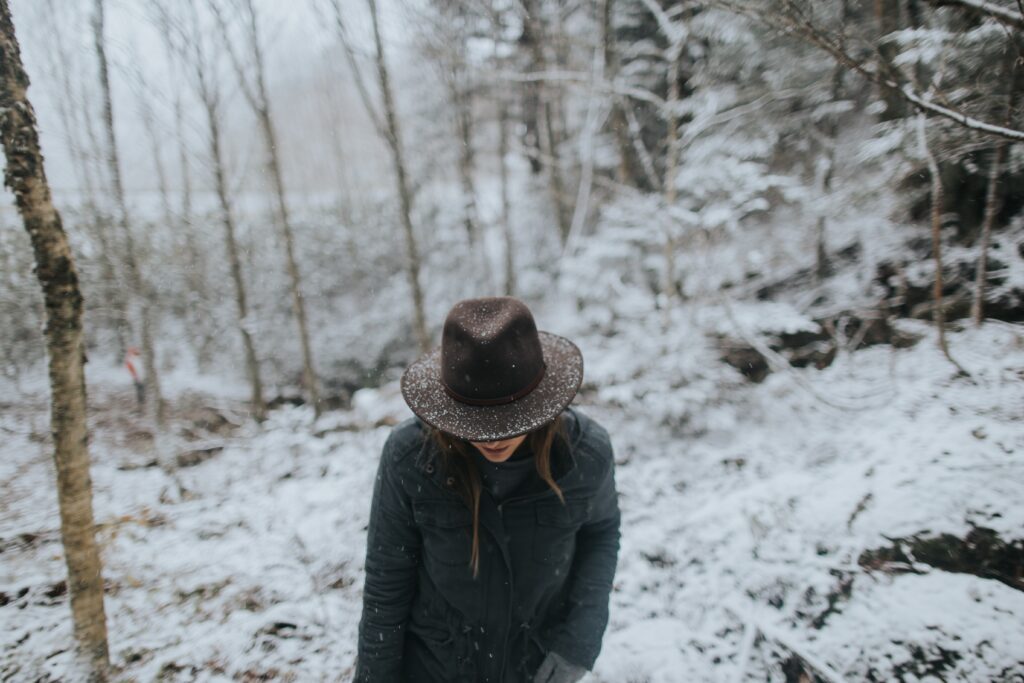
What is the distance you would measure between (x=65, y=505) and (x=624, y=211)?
6.62 meters

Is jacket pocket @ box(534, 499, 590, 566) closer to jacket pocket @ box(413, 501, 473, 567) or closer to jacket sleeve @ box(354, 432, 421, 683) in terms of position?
jacket pocket @ box(413, 501, 473, 567)

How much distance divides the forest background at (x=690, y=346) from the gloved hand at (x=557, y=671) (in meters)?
1.46

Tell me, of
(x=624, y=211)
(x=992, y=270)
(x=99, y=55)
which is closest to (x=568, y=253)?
(x=624, y=211)

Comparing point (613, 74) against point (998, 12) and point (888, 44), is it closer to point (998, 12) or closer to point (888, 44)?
point (888, 44)

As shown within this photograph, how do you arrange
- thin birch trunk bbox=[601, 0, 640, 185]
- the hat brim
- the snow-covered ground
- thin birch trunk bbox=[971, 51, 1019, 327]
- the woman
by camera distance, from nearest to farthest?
the hat brim
the woman
the snow-covered ground
thin birch trunk bbox=[971, 51, 1019, 327]
thin birch trunk bbox=[601, 0, 640, 185]

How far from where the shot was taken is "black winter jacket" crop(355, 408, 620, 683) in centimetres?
157

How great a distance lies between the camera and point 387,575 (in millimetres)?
1633

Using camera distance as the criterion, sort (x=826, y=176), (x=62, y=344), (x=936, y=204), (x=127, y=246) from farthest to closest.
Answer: (x=127, y=246)
(x=826, y=176)
(x=936, y=204)
(x=62, y=344)

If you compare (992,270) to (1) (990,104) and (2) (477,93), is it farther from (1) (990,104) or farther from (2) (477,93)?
(2) (477,93)

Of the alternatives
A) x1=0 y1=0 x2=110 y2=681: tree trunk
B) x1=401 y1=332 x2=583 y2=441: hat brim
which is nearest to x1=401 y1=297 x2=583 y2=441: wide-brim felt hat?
x1=401 y1=332 x2=583 y2=441: hat brim

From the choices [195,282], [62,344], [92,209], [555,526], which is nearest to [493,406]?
[555,526]

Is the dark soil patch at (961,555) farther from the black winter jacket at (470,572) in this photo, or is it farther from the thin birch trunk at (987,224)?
the thin birch trunk at (987,224)

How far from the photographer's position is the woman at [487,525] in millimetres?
1440

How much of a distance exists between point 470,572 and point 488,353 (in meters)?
0.84
